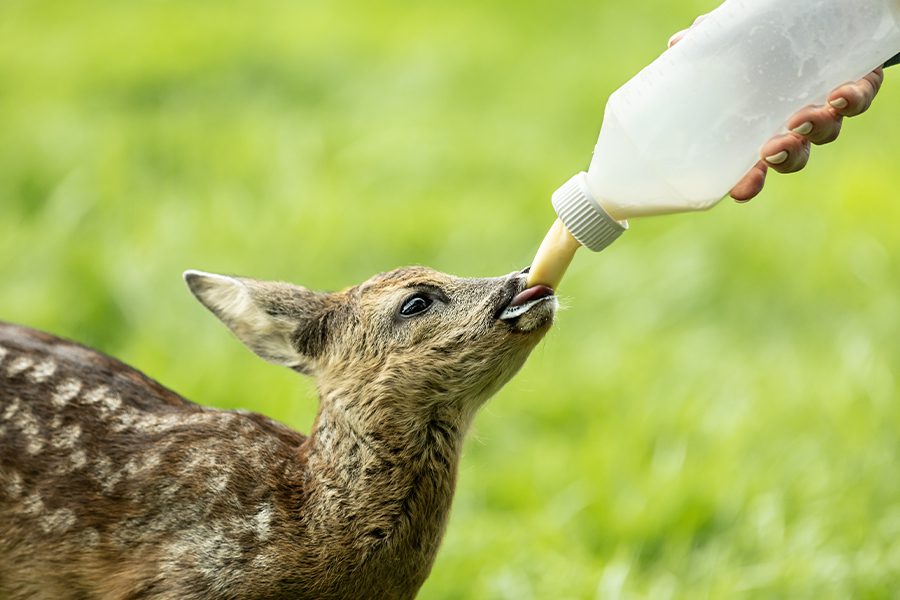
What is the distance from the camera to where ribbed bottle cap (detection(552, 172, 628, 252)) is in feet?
14.4

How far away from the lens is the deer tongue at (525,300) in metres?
4.55

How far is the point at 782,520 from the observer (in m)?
6.11

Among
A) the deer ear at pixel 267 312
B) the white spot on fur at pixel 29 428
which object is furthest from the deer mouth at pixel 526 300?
the white spot on fur at pixel 29 428

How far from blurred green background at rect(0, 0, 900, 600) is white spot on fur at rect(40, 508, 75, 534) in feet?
3.02

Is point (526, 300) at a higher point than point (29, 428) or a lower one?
lower

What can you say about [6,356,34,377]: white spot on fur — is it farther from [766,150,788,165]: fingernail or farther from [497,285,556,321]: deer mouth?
[766,150,788,165]: fingernail

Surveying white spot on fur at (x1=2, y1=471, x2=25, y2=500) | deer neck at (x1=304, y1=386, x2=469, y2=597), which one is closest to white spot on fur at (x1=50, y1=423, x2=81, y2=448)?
white spot on fur at (x1=2, y1=471, x2=25, y2=500)

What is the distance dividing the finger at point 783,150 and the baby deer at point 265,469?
76 centimetres

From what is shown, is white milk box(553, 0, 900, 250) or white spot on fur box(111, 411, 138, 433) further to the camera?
white spot on fur box(111, 411, 138, 433)

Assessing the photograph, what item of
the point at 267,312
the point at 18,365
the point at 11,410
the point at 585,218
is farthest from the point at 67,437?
the point at 585,218

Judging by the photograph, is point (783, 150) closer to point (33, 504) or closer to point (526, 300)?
point (526, 300)

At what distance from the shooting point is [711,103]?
444cm

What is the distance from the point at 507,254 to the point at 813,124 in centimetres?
382

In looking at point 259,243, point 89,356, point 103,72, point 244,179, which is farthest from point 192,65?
point 89,356
